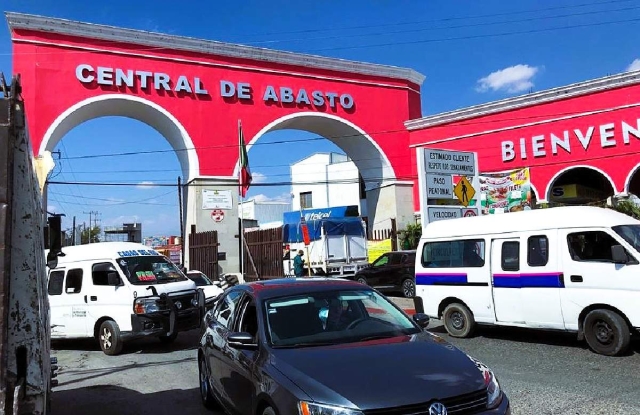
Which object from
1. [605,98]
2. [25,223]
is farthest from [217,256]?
[25,223]

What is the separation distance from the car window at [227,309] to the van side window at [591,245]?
5631 mm

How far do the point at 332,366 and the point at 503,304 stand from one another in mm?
6555

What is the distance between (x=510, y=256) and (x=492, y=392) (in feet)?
20.3

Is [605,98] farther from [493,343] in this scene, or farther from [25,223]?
[25,223]

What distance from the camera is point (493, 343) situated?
9.82 meters

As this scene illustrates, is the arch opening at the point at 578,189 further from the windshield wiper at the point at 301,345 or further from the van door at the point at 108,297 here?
the windshield wiper at the point at 301,345

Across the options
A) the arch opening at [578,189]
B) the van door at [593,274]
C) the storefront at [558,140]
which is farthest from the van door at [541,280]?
the arch opening at [578,189]

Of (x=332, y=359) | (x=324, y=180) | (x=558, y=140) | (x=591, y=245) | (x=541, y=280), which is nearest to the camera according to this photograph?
(x=332, y=359)

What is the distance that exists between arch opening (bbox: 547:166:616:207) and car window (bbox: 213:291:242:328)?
21.3m

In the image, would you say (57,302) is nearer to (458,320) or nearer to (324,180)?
(458,320)

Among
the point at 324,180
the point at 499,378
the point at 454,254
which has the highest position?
the point at 324,180

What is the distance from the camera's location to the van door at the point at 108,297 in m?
10.8

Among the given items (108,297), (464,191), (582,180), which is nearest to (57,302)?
(108,297)

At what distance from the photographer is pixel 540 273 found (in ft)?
30.1
